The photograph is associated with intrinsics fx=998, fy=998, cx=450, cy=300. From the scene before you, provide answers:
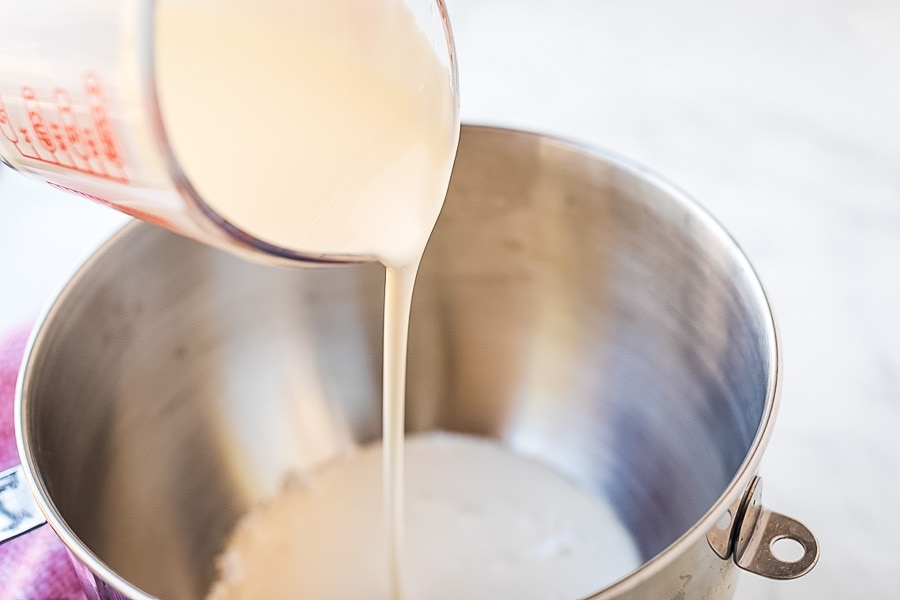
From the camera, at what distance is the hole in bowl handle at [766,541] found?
1.66ft

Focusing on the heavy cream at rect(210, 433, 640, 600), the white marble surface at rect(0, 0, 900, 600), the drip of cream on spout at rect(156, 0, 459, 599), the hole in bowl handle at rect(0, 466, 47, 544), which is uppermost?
the drip of cream on spout at rect(156, 0, 459, 599)

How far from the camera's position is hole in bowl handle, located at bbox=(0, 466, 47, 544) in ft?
1.73

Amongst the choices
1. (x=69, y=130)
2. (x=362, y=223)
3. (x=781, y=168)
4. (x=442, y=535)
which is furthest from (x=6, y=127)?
(x=781, y=168)

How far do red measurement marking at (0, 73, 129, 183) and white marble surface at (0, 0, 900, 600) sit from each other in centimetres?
36

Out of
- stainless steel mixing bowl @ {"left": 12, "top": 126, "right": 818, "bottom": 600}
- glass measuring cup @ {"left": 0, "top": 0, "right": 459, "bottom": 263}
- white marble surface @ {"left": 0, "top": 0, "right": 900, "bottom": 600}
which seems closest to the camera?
glass measuring cup @ {"left": 0, "top": 0, "right": 459, "bottom": 263}

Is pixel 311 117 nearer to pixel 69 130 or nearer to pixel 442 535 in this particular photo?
pixel 69 130

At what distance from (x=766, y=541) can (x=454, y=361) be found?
0.36 meters

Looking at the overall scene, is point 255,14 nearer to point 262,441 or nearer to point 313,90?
point 313,90

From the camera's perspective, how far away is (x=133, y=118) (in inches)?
14.2

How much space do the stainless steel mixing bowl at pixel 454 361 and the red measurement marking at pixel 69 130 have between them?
0.56 feet

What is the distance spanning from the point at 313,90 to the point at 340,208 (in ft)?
0.18

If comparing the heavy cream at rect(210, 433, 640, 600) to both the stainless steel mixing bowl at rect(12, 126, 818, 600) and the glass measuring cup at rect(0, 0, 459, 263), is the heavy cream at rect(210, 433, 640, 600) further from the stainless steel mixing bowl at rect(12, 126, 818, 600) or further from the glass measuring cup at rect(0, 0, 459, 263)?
→ the glass measuring cup at rect(0, 0, 459, 263)

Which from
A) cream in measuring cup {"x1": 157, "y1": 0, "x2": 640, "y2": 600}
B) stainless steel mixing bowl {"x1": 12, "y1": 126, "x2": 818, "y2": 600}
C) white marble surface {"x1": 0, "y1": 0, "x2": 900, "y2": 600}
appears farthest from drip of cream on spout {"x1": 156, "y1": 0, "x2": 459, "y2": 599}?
A: white marble surface {"x1": 0, "y1": 0, "x2": 900, "y2": 600}

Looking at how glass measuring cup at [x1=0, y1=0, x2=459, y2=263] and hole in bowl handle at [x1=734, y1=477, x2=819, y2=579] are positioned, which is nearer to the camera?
glass measuring cup at [x1=0, y1=0, x2=459, y2=263]
